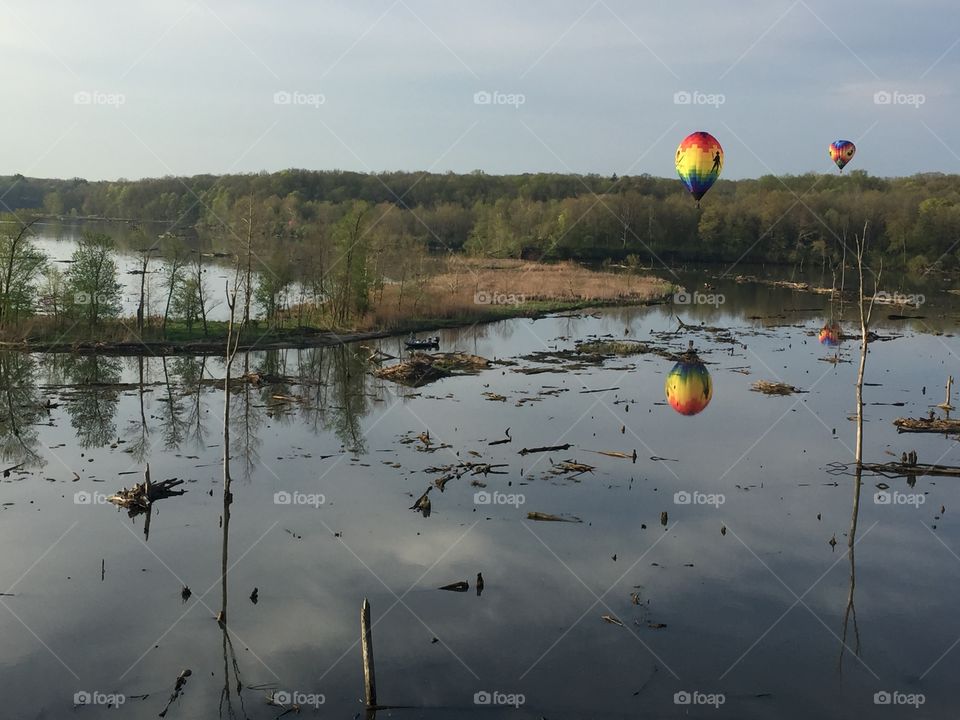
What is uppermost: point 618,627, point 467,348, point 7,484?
point 467,348

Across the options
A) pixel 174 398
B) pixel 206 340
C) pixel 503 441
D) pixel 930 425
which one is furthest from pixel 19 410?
pixel 930 425

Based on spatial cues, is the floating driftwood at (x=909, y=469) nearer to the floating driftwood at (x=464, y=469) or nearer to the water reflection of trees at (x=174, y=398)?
the floating driftwood at (x=464, y=469)

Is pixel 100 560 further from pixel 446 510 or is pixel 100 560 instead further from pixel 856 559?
pixel 856 559

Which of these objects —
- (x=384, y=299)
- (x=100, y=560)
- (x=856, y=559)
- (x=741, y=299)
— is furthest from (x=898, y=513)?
(x=741, y=299)

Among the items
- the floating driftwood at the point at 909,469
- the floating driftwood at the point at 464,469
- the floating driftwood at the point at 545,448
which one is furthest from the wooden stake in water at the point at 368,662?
the floating driftwood at the point at 909,469

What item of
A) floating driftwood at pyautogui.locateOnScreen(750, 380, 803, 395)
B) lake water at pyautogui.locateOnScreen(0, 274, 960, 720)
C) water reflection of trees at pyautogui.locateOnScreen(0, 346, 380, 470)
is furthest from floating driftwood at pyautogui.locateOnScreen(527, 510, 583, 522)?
floating driftwood at pyautogui.locateOnScreen(750, 380, 803, 395)
